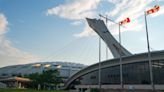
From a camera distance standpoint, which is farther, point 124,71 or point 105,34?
point 105,34

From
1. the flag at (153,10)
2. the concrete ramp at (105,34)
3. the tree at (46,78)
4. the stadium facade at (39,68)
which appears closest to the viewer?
the flag at (153,10)

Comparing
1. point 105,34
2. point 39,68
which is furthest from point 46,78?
point 39,68

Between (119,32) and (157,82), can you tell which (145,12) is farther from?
(157,82)

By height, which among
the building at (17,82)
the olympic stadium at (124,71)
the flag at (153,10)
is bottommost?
the building at (17,82)

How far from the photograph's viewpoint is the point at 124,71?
2238 inches

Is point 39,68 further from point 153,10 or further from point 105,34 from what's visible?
point 153,10

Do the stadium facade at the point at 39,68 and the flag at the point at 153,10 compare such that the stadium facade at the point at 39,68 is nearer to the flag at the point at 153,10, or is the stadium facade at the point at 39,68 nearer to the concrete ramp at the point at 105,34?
the concrete ramp at the point at 105,34

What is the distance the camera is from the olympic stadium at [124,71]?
47.8 m

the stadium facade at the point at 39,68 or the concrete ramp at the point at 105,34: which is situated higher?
the concrete ramp at the point at 105,34

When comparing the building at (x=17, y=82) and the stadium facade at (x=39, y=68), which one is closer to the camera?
the building at (x=17, y=82)

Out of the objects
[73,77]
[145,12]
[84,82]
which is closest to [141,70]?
[145,12]

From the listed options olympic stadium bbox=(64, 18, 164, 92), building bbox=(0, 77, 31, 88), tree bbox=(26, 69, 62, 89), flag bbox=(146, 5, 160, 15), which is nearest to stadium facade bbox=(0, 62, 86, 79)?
building bbox=(0, 77, 31, 88)

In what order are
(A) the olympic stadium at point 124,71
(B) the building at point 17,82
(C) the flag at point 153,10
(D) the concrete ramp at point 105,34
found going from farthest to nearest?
(B) the building at point 17,82 → (D) the concrete ramp at point 105,34 → (A) the olympic stadium at point 124,71 → (C) the flag at point 153,10

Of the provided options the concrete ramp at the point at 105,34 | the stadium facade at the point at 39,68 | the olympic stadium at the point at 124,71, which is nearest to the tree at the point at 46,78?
the olympic stadium at the point at 124,71
